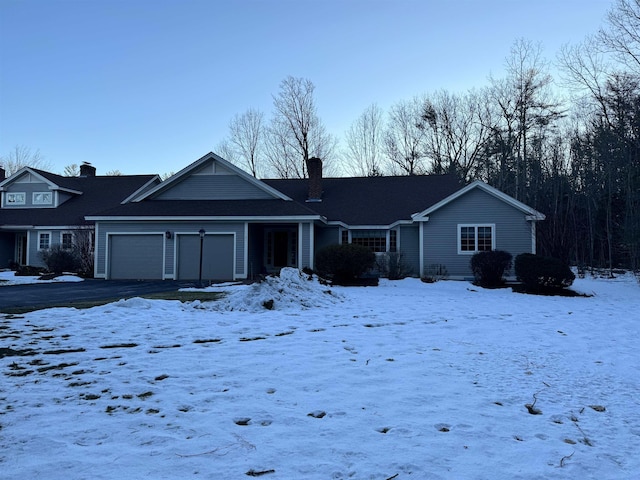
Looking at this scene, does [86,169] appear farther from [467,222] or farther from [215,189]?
[467,222]

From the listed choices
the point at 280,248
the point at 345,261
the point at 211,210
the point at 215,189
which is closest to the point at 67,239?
the point at 215,189

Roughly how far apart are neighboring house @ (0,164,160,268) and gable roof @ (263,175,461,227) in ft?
34.8

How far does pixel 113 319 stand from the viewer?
711 cm

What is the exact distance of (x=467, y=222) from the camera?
17.8 metres

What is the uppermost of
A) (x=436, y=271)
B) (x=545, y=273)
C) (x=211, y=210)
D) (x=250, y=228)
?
(x=211, y=210)

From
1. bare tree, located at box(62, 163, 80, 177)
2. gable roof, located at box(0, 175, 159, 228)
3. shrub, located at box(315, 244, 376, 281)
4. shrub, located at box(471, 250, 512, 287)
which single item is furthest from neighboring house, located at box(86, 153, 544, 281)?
bare tree, located at box(62, 163, 80, 177)

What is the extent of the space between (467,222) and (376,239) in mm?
4225

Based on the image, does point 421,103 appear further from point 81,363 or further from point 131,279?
point 81,363

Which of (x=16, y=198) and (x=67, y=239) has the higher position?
(x=16, y=198)

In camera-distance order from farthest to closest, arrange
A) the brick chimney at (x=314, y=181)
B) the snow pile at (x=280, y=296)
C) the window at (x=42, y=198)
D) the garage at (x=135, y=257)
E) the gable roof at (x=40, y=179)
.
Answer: the window at (x=42, y=198) → the gable roof at (x=40, y=179) → the brick chimney at (x=314, y=181) → the garage at (x=135, y=257) → the snow pile at (x=280, y=296)

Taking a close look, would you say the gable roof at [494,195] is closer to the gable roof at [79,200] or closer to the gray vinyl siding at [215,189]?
the gray vinyl siding at [215,189]

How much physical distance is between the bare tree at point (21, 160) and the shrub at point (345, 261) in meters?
42.2

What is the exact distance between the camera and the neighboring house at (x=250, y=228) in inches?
693

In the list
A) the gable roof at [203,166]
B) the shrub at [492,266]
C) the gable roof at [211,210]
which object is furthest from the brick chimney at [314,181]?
the shrub at [492,266]
